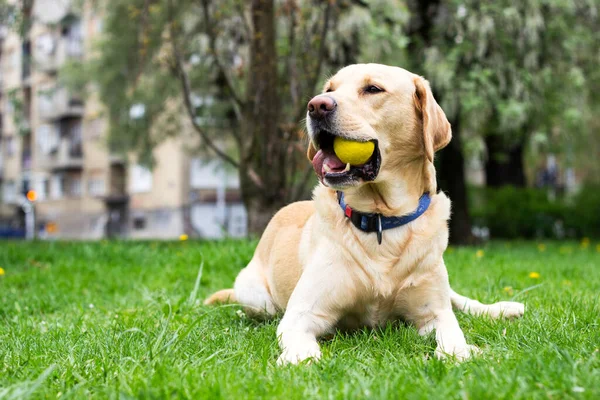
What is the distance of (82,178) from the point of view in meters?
41.8

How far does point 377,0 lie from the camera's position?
980 centimetres

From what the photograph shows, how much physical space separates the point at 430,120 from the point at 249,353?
5.01ft

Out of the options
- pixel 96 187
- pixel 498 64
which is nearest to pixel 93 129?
pixel 96 187

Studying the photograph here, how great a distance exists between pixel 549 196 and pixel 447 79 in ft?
32.4

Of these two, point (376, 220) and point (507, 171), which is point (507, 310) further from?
point (507, 171)


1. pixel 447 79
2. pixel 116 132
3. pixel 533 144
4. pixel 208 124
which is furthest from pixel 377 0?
pixel 116 132

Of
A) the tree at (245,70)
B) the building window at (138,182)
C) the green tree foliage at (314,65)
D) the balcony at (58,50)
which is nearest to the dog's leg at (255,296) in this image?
the tree at (245,70)

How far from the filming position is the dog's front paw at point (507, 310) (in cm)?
359

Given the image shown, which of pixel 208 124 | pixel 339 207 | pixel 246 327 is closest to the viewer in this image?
pixel 339 207

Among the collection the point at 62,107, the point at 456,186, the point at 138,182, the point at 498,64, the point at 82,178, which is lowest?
the point at 82,178

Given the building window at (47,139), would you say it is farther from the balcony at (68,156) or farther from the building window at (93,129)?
the building window at (93,129)

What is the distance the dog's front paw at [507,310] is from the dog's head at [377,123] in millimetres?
947

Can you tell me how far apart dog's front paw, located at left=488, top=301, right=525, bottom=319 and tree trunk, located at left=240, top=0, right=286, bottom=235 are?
440 cm

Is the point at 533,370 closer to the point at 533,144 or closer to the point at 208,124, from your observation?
the point at 533,144
